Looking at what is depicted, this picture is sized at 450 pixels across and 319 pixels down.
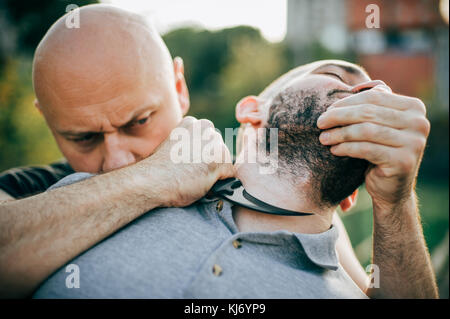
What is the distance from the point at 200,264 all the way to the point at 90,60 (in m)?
1.47

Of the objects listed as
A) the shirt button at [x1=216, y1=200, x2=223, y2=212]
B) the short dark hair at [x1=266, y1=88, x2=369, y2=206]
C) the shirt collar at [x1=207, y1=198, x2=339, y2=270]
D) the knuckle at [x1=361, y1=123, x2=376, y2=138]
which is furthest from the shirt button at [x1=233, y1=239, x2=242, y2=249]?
the knuckle at [x1=361, y1=123, x2=376, y2=138]

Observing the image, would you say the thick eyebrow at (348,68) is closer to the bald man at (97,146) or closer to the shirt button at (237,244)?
the bald man at (97,146)

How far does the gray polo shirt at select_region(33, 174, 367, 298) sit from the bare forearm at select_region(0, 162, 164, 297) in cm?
7

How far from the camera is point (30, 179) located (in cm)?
268

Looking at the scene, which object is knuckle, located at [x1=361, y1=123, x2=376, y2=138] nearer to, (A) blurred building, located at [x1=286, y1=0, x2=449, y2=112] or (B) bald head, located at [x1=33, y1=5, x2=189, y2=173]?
(B) bald head, located at [x1=33, y1=5, x2=189, y2=173]

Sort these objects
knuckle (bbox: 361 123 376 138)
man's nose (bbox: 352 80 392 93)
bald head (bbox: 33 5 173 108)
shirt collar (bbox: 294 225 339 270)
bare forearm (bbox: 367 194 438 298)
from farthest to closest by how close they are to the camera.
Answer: bald head (bbox: 33 5 173 108) → bare forearm (bbox: 367 194 438 298) → man's nose (bbox: 352 80 392 93) → shirt collar (bbox: 294 225 339 270) → knuckle (bbox: 361 123 376 138)

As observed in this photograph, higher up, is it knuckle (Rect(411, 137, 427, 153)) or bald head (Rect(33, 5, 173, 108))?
bald head (Rect(33, 5, 173, 108))

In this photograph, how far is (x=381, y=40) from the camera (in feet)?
89.0

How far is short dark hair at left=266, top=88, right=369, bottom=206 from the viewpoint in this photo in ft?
6.30

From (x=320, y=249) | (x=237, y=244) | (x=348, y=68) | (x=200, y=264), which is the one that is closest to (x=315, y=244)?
(x=320, y=249)

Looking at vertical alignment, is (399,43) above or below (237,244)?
above

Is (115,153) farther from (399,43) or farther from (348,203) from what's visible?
(399,43)

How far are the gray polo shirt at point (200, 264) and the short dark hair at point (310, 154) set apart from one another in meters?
0.35
